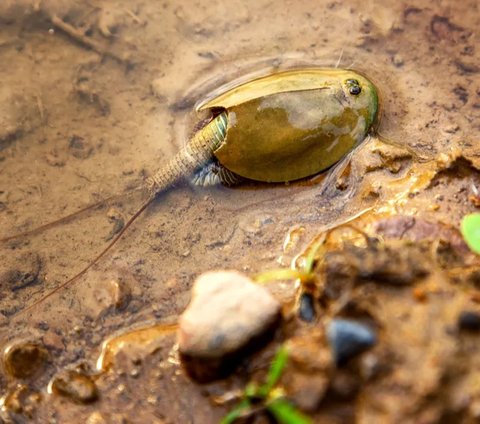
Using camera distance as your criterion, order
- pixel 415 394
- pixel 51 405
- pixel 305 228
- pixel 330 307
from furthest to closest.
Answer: pixel 305 228, pixel 51 405, pixel 330 307, pixel 415 394

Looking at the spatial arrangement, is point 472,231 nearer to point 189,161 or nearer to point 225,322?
point 225,322

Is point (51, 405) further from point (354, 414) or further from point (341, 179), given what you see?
point (341, 179)

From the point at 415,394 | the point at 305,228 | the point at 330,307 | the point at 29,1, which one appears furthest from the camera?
the point at 29,1

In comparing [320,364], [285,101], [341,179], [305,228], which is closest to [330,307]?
[320,364]

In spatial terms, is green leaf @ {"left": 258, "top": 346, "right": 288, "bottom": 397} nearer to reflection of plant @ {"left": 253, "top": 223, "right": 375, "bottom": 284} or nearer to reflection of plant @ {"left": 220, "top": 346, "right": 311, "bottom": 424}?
reflection of plant @ {"left": 220, "top": 346, "right": 311, "bottom": 424}

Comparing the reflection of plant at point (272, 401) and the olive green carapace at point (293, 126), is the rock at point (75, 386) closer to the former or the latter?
the reflection of plant at point (272, 401)

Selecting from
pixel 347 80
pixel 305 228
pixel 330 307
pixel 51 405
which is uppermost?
pixel 347 80

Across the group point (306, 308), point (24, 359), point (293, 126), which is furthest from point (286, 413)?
point (293, 126)
